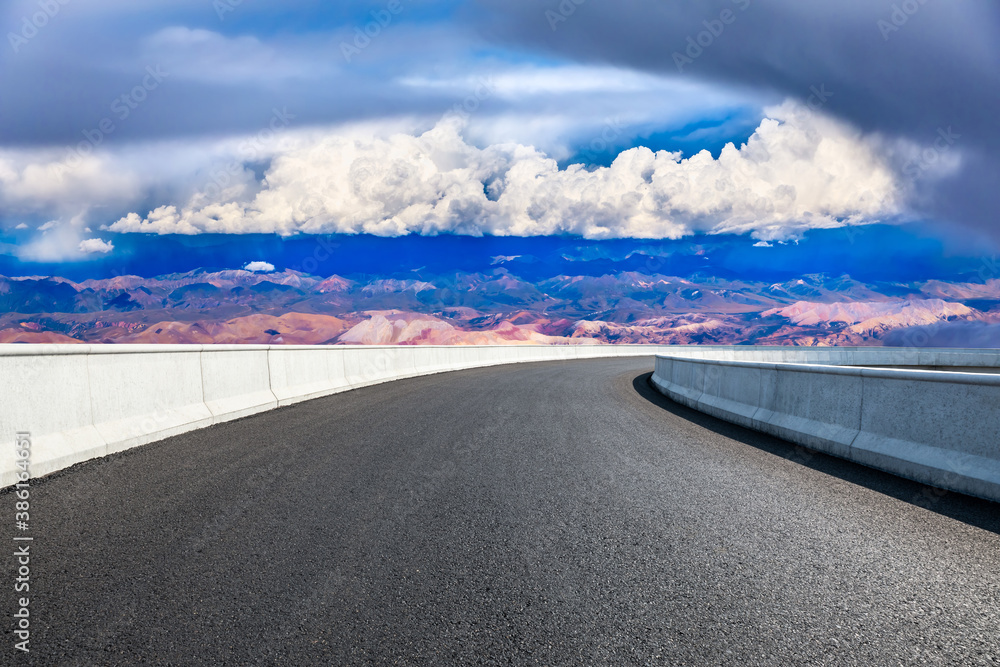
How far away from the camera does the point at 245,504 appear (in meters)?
5.09

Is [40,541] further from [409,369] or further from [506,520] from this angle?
[409,369]

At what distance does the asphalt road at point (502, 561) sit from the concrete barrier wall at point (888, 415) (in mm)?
410

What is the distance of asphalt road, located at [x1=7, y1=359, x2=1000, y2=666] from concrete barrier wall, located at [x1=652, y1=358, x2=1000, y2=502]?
41 cm

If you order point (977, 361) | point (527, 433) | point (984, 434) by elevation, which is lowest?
point (977, 361)

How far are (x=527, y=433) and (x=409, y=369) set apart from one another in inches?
529

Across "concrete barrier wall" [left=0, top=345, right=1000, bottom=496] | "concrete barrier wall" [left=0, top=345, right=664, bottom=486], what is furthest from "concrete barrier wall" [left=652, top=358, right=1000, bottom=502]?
"concrete barrier wall" [left=0, top=345, right=664, bottom=486]

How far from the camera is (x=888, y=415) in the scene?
6684 millimetres

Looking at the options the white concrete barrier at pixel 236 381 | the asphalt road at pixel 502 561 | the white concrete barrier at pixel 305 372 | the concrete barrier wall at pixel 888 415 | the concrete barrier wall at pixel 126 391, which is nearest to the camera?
the asphalt road at pixel 502 561

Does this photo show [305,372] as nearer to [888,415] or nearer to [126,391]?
[126,391]

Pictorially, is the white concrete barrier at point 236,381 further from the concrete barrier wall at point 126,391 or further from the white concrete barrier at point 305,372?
the white concrete barrier at point 305,372

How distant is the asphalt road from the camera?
9.40ft

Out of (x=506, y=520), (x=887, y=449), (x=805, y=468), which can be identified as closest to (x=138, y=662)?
(x=506, y=520)

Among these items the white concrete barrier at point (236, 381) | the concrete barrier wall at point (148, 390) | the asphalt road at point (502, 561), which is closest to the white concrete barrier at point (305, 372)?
the concrete barrier wall at point (148, 390)

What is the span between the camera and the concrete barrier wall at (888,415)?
220 inches
